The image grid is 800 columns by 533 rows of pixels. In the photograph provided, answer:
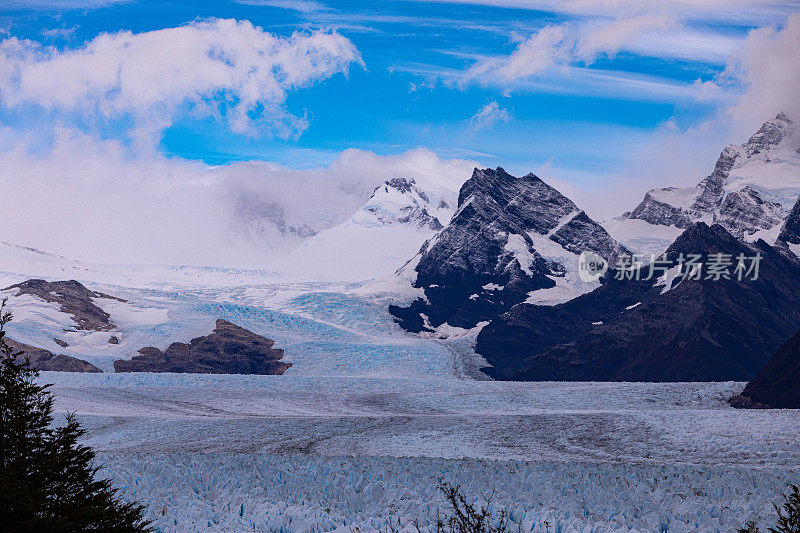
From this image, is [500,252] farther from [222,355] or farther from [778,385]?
[778,385]

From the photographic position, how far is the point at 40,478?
12.8 metres

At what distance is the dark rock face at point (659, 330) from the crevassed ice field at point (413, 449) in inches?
1099

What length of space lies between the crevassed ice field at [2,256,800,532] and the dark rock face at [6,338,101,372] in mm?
2562

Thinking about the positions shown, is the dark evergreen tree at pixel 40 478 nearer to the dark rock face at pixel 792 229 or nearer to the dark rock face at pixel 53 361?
the dark rock face at pixel 53 361

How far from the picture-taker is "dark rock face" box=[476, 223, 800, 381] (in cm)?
10869

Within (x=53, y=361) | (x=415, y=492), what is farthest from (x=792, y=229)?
(x=415, y=492)

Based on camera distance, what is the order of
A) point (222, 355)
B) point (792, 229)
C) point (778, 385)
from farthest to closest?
1. point (792, 229)
2. point (222, 355)
3. point (778, 385)

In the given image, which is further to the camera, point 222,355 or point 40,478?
point 222,355

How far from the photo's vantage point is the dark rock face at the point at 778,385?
60.3m

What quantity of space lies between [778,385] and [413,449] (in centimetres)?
4108

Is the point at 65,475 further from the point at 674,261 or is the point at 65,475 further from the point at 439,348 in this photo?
the point at 674,261

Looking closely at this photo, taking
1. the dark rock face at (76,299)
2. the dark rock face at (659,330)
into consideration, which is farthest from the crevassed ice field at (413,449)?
the dark rock face at (659,330)

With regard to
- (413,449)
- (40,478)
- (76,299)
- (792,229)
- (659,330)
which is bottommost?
(413,449)

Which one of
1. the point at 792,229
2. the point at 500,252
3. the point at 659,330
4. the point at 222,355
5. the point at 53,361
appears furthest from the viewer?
the point at 500,252
